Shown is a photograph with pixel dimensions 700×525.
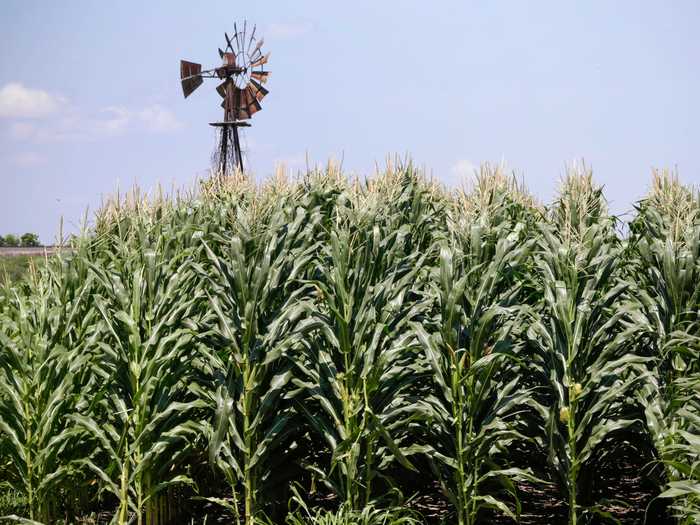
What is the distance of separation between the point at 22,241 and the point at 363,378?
44.5 m

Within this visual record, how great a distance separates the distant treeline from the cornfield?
39.1m

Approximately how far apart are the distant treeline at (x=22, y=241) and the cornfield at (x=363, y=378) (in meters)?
39.1

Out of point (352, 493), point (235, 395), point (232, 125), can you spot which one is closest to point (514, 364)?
point (352, 493)

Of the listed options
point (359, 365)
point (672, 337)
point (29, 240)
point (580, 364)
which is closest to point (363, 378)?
point (359, 365)

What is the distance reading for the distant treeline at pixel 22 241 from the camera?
4444cm

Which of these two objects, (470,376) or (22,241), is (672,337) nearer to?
(470,376)

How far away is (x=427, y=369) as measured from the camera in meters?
5.67

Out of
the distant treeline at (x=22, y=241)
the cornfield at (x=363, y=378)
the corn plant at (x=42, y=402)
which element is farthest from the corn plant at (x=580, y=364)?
the distant treeline at (x=22, y=241)

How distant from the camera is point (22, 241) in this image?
45.8 m

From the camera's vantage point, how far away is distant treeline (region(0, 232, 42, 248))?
44.4 metres

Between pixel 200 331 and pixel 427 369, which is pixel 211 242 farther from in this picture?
pixel 427 369

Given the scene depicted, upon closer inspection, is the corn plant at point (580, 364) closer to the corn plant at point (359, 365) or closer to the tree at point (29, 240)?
the corn plant at point (359, 365)

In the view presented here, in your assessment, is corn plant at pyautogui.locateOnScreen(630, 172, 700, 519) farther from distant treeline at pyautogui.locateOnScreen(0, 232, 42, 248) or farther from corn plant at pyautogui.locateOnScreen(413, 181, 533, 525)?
distant treeline at pyautogui.locateOnScreen(0, 232, 42, 248)

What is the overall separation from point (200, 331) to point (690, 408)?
11.8 ft
